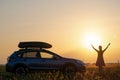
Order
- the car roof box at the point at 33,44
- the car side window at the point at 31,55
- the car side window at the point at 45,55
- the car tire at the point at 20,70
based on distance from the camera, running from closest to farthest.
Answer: the car tire at the point at 20,70 → the car side window at the point at 45,55 → the car side window at the point at 31,55 → the car roof box at the point at 33,44

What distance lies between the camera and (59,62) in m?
22.4

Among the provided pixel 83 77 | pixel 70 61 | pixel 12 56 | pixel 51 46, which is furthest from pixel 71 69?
pixel 83 77

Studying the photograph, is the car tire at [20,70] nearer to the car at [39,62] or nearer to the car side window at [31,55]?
the car at [39,62]

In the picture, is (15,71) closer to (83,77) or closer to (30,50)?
(30,50)

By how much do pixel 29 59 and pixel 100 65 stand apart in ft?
15.3

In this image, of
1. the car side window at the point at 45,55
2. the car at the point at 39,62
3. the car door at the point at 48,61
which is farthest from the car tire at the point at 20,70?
the car side window at the point at 45,55

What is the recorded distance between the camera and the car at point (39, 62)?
2248cm

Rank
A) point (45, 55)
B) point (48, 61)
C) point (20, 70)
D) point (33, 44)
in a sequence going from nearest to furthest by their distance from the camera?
point (20, 70), point (48, 61), point (45, 55), point (33, 44)

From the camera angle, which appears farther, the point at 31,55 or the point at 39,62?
the point at 31,55

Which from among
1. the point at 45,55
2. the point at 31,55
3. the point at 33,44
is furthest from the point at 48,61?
the point at 33,44

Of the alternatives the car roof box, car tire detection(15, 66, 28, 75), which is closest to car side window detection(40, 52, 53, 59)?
the car roof box

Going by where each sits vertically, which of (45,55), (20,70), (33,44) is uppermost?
(33,44)

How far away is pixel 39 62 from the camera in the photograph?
74.4 feet

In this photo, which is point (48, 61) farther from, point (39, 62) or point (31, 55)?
point (31, 55)
